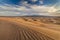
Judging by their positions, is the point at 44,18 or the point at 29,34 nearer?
the point at 29,34

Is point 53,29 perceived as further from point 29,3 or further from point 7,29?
point 7,29

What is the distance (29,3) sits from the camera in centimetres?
212

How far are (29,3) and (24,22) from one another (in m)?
0.30

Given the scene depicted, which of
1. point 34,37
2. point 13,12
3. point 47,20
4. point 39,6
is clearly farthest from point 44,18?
point 13,12

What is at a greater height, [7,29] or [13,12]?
[13,12]

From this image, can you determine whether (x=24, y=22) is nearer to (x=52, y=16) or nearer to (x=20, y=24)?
(x=20, y=24)

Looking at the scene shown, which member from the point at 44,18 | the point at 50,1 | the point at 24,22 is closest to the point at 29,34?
the point at 24,22

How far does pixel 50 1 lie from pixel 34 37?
0.62 meters

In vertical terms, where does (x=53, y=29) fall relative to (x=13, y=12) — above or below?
below

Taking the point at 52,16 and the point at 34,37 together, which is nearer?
the point at 34,37

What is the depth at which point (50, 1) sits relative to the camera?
213 cm

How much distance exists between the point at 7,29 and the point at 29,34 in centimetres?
33

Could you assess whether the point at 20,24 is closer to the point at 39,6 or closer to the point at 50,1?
the point at 39,6

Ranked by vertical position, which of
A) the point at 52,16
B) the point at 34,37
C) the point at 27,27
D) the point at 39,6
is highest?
the point at 39,6
